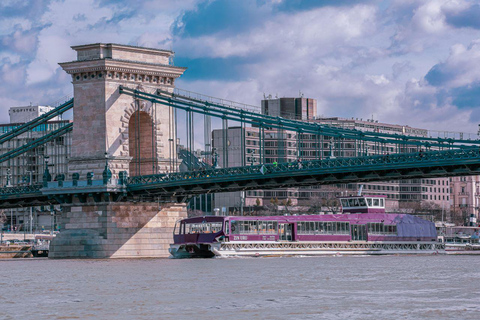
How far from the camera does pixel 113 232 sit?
87.5 meters

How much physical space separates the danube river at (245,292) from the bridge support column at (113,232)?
19.4m

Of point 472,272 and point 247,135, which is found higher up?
point 247,135

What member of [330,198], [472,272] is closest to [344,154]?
[330,198]

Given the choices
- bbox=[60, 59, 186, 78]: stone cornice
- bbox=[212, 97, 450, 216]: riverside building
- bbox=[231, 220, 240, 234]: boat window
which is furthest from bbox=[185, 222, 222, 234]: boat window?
bbox=[212, 97, 450, 216]: riverside building

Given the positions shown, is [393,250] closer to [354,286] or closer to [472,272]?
[472,272]

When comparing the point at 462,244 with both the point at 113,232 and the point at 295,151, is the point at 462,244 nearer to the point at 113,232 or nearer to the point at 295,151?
the point at 113,232

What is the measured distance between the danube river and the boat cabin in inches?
1140

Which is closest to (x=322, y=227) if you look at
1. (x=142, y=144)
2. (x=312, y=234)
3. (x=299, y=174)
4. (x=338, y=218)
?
(x=312, y=234)

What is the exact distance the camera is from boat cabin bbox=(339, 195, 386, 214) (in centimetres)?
9638

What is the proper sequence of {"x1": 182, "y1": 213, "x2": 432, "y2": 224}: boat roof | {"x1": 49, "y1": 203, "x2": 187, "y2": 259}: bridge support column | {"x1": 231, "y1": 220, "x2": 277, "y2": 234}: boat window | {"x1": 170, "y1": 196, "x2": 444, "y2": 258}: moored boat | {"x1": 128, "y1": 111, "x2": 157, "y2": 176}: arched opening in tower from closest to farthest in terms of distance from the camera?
1. {"x1": 170, "y1": 196, "x2": 444, "y2": 258}: moored boat
2. {"x1": 231, "y1": 220, "x2": 277, "y2": 234}: boat window
3. {"x1": 182, "y1": 213, "x2": 432, "y2": 224}: boat roof
4. {"x1": 49, "y1": 203, "x2": 187, "y2": 259}: bridge support column
5. {"x1": 128, "y1": 111, "x2": 157, "y2": 176}: arched opening in tower

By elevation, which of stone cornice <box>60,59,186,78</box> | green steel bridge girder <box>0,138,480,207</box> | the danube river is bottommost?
the danube river

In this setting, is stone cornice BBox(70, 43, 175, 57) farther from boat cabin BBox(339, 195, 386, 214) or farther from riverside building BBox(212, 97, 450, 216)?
riverside building BBox(212, 97, 450, 216)

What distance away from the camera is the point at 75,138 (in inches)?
3573

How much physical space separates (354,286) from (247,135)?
406ft
